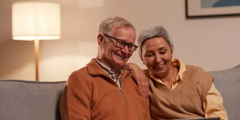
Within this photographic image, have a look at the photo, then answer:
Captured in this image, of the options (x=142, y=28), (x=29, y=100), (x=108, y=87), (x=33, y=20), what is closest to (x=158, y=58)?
(x=108, y=87)

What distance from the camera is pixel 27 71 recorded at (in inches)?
114

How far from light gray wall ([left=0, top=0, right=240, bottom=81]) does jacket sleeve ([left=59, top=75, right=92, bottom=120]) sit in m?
1.24

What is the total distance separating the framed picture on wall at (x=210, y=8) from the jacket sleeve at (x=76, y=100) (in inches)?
57.8

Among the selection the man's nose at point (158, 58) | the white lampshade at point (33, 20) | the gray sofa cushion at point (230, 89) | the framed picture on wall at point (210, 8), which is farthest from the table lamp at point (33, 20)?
the gray sofa cushion at point (230, 89)

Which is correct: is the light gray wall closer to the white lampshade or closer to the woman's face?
the white lampshade

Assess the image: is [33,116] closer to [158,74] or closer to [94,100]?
[94,100]

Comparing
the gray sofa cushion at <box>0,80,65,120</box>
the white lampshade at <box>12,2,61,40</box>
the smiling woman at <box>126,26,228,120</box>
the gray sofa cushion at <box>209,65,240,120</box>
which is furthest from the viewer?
the white lampshade at <box>12,2,61,40</box>

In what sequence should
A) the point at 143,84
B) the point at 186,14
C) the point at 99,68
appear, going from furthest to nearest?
the point at 186,14, the point at 143,84, the point at 99,68

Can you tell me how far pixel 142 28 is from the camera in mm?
2812

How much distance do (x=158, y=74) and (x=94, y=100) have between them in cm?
49

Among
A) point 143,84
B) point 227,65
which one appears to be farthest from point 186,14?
point 143,84

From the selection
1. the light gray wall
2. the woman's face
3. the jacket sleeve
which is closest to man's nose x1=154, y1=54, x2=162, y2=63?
the woman's face

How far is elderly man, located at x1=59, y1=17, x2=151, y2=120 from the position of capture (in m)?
1.55

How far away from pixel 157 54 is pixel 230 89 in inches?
23.3
